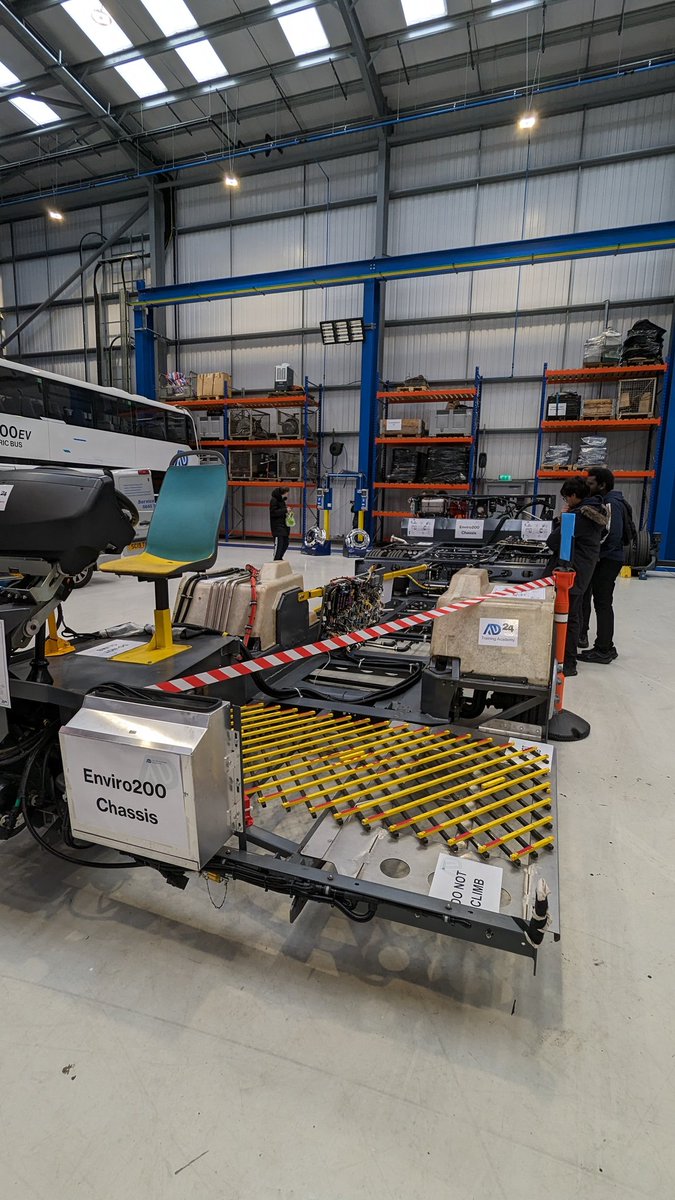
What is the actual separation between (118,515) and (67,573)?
0.76 ft

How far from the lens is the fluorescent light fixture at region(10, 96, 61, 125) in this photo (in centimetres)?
1089

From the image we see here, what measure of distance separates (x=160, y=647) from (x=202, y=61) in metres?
12.6

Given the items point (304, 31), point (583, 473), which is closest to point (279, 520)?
point (583, 473)

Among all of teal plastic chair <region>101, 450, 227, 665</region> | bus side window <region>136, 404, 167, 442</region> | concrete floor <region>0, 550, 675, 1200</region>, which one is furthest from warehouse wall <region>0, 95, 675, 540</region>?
concrete floor <region>0, 550, 675, 1200</region>

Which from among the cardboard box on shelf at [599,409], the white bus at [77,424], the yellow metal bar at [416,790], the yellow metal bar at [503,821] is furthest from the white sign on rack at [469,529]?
the cardboard box on shelf at [599,409]

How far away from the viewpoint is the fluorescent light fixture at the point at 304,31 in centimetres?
907

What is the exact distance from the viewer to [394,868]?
5.49ft

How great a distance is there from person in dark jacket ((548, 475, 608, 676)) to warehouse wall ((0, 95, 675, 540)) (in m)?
8.10

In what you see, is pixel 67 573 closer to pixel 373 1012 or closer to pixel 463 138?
pixel 373 1012

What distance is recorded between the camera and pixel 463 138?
1120 cm

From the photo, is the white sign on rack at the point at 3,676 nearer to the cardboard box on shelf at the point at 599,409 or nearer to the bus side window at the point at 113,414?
the bus side window at the point at 113,414

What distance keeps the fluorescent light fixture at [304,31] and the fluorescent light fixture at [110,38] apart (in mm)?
2707

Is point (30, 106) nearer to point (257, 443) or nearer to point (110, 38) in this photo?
point (110, 38)

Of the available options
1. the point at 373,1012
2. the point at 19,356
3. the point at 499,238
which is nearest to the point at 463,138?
the point at 499,238
